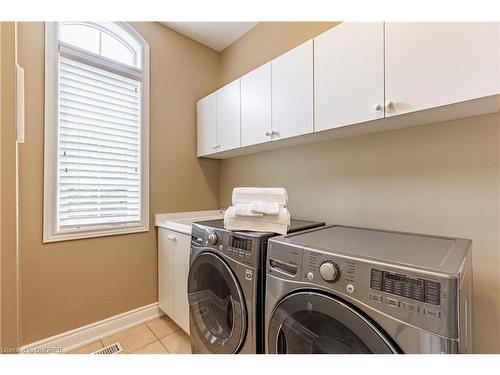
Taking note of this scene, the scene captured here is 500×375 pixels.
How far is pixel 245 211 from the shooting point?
129 cm

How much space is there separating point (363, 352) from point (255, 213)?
2.42 ft

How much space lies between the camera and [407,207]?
132 cm

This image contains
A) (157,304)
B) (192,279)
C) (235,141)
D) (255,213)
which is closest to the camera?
(255,213)

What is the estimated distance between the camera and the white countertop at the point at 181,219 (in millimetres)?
1788

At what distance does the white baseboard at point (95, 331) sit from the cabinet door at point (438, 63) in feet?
7.68

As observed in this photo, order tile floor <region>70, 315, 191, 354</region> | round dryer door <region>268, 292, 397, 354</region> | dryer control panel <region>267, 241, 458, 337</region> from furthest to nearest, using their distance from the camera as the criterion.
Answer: tile floor <region>70, 315, 191, 354</region> → round dryer door <region>268, 292, 397, 354</region> → dryer control panel <region>267, 241, 458, 337</region>

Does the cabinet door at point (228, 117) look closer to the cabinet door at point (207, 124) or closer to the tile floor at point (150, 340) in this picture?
the cabinet door at point (207, 124)

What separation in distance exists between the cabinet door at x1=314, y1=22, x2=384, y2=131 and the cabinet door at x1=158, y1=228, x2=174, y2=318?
149 centimetres

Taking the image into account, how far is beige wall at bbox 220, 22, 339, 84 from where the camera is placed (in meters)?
1.80

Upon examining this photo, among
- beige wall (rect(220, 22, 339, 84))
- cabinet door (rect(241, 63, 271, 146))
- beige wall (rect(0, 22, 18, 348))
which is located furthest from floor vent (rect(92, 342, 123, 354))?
beige wall (rect(220, 22, 339, 84))

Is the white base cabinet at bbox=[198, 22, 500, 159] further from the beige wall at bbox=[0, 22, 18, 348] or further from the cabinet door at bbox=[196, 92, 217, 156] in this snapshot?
the beige wall at bbox=[0, 22, 18, 348]
